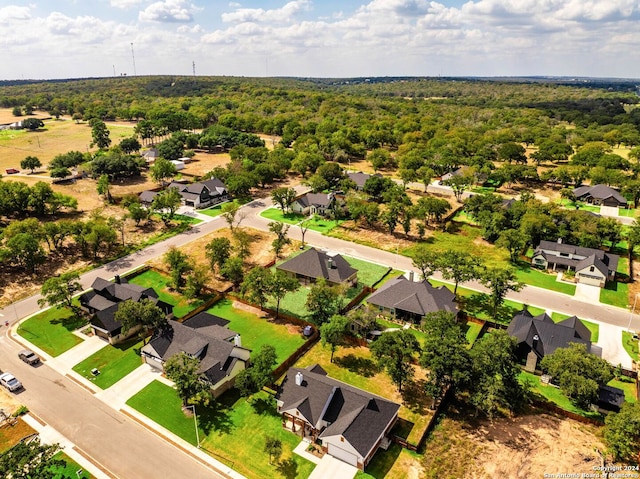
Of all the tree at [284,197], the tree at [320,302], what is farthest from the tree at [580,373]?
the tree at [284,197]

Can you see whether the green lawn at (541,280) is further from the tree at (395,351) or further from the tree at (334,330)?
the tree at (334,330)

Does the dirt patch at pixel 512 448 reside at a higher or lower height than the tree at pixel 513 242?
lower

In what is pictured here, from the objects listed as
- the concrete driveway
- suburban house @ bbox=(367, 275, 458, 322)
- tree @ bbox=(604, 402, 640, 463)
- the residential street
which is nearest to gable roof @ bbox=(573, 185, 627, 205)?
the residential street

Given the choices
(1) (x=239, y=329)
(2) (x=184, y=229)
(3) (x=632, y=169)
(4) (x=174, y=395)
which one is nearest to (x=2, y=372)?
(4) (x=174, y=395)

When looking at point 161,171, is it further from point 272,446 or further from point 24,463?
point 272,446

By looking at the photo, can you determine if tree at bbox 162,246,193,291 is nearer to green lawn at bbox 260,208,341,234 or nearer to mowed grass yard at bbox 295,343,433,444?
mowed grass yard at bbox 295,343,433,444

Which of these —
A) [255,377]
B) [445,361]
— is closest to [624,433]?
[445,361]
